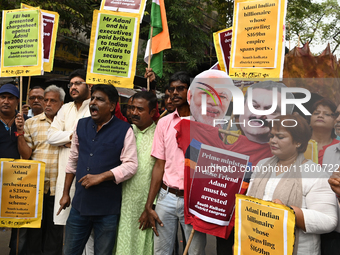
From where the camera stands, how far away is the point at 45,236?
12.6 ft

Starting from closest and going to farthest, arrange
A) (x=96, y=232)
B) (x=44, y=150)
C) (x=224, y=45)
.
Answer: (x=96, y=232) < (x=44, y=150) < (x=224, y=45)

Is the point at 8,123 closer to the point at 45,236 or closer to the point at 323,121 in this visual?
the point at 45,236

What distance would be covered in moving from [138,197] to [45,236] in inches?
58.7

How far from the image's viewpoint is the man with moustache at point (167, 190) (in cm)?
290

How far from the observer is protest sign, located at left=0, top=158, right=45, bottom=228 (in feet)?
11.2

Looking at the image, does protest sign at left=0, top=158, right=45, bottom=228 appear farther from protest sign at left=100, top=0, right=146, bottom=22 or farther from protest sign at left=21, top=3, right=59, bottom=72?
protest sign at left=100, top=0, right=146, bottom=22

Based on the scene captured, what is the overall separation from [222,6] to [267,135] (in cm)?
1256

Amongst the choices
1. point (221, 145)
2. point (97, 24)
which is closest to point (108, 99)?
point (97, 24)

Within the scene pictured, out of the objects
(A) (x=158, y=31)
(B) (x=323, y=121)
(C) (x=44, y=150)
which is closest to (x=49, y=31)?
(A) (x=158, y=31)

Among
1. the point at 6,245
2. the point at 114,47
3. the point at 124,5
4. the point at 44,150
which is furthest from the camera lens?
the point at 6,245

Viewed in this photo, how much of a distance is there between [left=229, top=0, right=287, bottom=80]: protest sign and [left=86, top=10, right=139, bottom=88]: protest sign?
119cm

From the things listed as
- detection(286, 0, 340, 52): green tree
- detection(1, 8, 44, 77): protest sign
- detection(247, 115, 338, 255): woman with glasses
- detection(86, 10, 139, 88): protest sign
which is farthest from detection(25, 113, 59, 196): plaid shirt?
detection(286, 0, 340, 52): green tree

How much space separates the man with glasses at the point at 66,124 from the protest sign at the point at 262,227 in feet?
5.96

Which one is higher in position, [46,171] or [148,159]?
[148,159]
